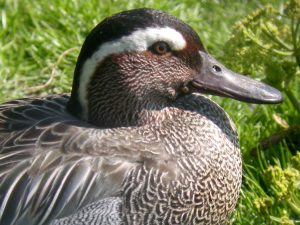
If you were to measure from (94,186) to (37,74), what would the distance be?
6.62 ft

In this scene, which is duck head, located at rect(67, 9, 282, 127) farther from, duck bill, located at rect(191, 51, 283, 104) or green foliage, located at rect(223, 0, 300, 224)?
green foliage, located at rect(223, 0, 300, 224)

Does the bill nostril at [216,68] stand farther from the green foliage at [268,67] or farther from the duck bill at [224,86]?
the green foliage at [268,67]

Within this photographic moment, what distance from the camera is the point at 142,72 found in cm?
339

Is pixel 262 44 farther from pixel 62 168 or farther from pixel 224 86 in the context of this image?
pixel 62 168

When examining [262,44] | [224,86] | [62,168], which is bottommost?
[62,168]

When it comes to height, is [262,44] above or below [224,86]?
above

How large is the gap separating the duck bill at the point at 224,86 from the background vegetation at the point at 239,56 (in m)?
0.30

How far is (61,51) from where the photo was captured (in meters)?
5.25

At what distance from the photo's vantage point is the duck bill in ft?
11.3

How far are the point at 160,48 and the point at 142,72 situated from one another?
13cm

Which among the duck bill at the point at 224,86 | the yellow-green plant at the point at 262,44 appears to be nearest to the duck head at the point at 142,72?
the duck bill at the point at 224,86

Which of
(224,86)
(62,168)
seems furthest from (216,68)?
(62,168)

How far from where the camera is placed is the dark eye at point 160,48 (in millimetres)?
3326

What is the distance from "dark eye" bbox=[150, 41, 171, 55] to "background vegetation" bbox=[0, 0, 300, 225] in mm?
486
